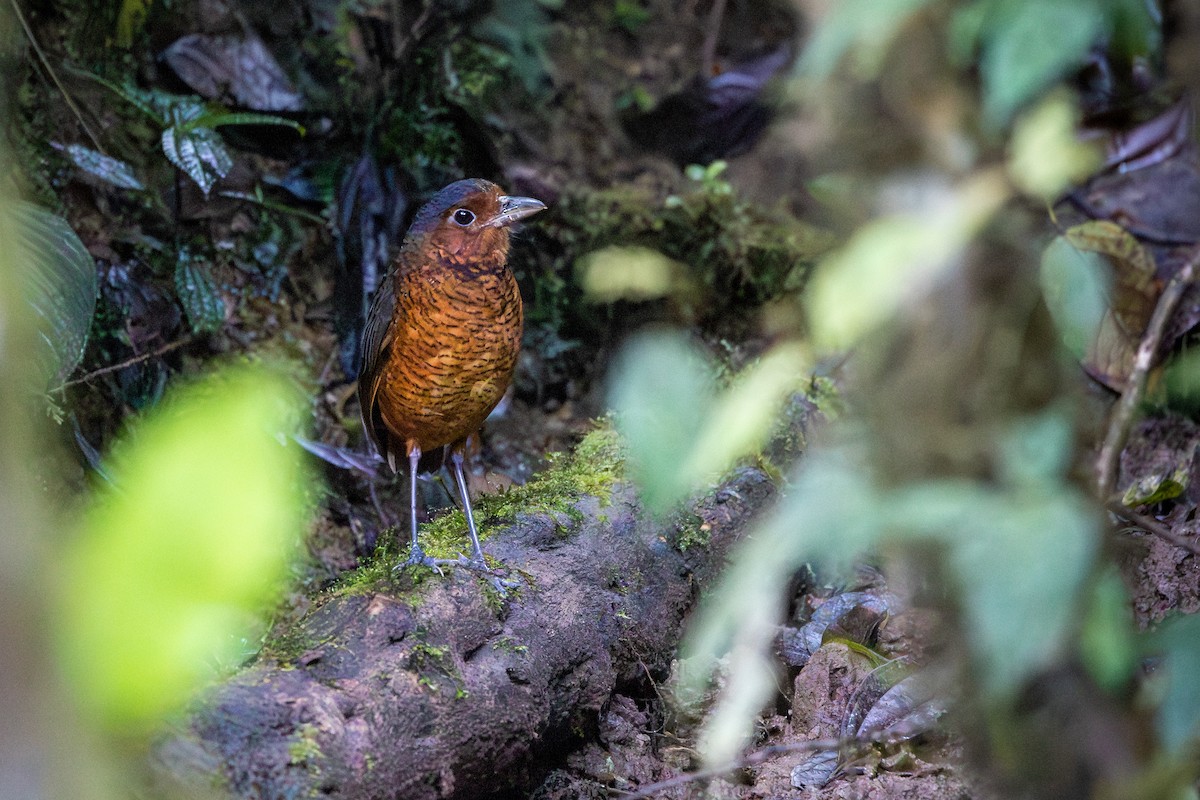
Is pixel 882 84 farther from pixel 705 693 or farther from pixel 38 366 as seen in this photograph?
pixel 38 366

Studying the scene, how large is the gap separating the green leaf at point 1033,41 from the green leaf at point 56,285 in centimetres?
319

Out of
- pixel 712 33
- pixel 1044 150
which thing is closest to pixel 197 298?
pixel 712 33

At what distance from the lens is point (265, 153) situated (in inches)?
197

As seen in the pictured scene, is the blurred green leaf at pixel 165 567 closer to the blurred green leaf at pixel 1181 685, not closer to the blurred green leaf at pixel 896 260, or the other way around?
the blurred green leaf at pixel 896 260

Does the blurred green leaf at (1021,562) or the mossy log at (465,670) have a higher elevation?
the blurred green leaf at (1021,562)

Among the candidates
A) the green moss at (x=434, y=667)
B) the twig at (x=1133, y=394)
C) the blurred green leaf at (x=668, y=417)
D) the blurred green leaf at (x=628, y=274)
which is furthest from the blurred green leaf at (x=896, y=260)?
the blurred green leaf at (x=628, y=274)

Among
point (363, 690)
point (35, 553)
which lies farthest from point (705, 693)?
point (35, 553)

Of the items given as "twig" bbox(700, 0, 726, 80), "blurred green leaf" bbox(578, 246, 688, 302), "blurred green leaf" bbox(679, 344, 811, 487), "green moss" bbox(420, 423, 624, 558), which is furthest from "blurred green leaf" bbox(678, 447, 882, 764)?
"twig" bbox(700, 0, 726, 80)

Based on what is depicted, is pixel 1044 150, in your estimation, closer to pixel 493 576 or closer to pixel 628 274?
pixel 493 576

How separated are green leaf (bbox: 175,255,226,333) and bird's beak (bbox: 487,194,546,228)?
153 centimetres

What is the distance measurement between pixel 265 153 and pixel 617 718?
128 inches

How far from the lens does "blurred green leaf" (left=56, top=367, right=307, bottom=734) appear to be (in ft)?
3.01

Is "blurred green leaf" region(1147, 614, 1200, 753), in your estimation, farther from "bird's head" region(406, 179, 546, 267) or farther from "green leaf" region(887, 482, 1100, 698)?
"bird's head" region(406, 179, 546, 267)

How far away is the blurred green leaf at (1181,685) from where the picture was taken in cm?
112
